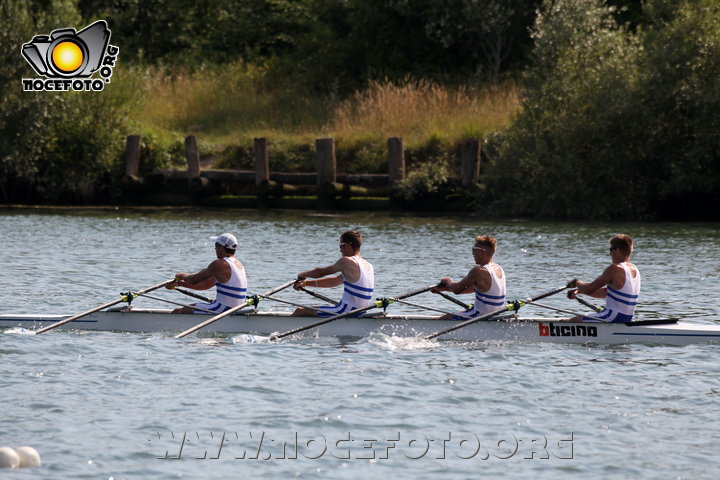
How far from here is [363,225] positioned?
3700 centimetres

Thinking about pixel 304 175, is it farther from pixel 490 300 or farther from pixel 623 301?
pixel 623 301

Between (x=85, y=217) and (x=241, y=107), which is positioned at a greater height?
(x=241, y=107)

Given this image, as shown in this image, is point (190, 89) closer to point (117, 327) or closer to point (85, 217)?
point (85, 217)

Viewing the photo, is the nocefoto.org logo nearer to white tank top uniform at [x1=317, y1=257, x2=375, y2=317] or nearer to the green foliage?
the green foliage

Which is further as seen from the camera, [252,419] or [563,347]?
[563,347]

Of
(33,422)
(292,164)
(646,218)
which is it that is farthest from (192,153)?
(33,422)

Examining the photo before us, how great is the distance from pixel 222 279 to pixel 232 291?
24cm

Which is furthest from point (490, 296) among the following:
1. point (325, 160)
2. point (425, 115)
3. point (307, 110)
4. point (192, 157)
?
point (307, 110)

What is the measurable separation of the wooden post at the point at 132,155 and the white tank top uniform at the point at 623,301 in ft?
96.6

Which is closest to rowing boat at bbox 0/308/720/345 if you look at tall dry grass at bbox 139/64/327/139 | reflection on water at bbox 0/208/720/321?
reflection on water at bbox 0/208/720/321

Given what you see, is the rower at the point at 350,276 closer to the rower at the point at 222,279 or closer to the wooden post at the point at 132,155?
the rower at the point at 222,279

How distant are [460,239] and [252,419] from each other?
2056cm

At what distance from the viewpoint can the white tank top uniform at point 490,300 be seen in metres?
16.9

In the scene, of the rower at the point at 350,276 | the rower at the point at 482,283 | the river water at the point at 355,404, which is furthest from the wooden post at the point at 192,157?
the rower at the point at 482,283
